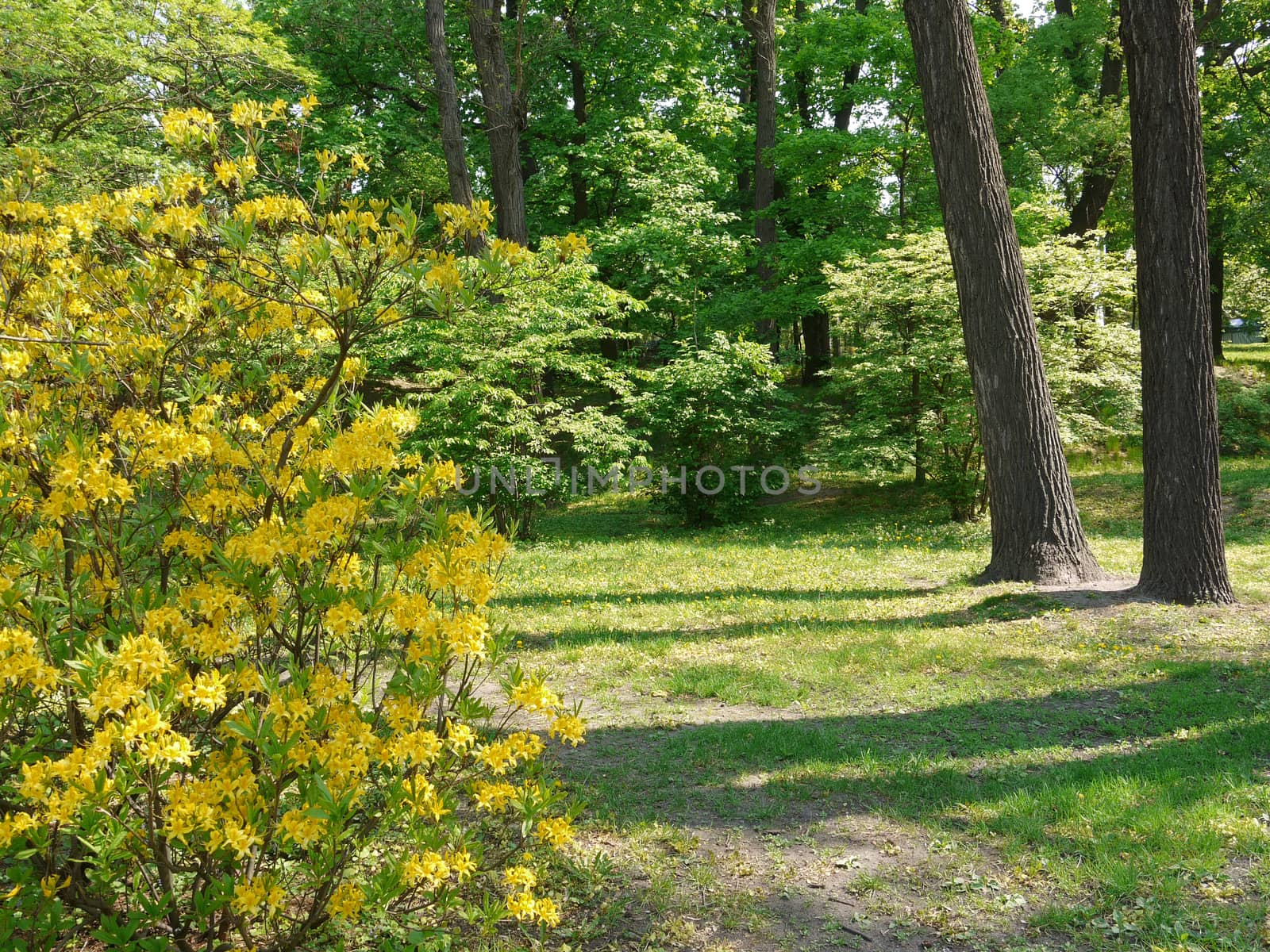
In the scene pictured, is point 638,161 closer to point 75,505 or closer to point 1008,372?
point 1008,372

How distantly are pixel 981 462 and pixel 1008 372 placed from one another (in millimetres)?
4389

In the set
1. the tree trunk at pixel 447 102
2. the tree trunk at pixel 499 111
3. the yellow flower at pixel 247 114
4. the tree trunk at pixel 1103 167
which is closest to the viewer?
the yellow flower at pixel 247 114

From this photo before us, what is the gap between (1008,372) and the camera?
729 centimetres

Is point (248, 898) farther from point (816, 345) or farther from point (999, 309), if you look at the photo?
point (816, 345)

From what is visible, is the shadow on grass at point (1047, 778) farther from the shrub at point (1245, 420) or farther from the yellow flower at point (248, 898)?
the shrub at point (1245, 420)

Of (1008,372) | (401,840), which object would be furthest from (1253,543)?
(401,840)

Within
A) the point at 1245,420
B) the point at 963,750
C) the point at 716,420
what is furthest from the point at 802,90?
the point at 963,750

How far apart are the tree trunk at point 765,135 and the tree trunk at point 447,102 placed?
6.34 m

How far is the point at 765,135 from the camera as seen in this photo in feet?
55.2

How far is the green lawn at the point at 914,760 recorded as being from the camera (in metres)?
2.96

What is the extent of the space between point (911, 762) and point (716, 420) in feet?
25.9

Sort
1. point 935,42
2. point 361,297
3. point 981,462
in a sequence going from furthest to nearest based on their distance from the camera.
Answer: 1. point 981,462
2. point 935,42
3. point 361,297

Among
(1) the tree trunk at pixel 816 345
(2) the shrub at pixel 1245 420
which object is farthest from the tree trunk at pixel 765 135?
(2) the shrub at pixel 1245 420

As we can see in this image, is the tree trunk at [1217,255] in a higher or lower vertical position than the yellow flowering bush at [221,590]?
higher
